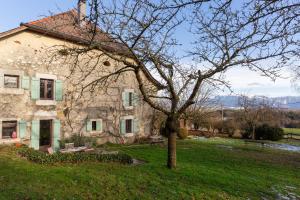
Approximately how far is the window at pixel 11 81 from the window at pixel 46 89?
5.03ft

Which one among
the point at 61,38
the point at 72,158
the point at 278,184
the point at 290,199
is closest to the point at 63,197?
the point at 72,158

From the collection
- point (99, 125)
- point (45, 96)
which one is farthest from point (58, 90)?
point (99, 125)

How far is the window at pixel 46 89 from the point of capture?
16.0 metres

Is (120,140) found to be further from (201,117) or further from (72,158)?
(201,117)

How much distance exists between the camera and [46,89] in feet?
53.0

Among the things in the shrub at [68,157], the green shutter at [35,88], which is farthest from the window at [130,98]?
the shrub at [68,157]

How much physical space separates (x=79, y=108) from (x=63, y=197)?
11.4 metres

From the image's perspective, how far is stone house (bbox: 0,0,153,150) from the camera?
14227 millimetres

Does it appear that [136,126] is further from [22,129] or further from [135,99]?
[22,129]

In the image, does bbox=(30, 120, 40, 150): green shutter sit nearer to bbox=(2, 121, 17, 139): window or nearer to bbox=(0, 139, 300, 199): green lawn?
bbox=(2, 121, 17, 139): window

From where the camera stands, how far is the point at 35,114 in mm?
15406

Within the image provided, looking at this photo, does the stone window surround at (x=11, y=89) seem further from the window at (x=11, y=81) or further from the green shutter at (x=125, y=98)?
the green shutter at (x=125, y=98)

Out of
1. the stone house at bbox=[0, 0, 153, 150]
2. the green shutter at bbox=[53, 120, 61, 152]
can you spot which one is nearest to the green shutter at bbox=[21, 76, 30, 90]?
the stone house at bbox=[0, 0, 153, 150]

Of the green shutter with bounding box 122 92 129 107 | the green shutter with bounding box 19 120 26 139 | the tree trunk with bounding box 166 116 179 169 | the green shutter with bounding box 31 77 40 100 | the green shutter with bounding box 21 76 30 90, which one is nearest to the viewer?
the tree trunk with bounding box 166 116 179 169
